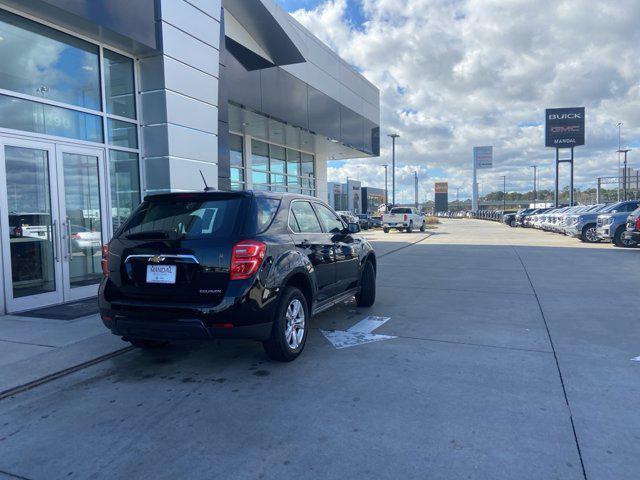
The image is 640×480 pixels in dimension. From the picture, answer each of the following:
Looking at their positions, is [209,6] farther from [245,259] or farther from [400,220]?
[400,220]

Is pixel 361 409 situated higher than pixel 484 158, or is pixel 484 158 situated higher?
pixel 484 158

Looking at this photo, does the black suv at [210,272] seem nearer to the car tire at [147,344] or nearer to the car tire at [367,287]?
the car tire at [147,344]

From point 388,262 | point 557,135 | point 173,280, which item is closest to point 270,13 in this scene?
point 388,262

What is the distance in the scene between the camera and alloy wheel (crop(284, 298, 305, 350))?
15.8 ft

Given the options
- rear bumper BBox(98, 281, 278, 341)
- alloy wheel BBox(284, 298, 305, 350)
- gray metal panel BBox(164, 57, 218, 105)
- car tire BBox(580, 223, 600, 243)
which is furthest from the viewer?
car tire BBox(580, 223, 600, 243)

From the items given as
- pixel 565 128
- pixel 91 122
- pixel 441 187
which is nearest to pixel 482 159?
pixel 441 187

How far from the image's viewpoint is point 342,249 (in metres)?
6.30

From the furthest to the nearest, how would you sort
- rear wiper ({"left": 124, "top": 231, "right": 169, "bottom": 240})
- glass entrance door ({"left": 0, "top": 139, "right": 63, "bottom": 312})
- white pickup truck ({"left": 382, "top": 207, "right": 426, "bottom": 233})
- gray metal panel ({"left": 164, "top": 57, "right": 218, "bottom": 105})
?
white pickup truck ({"left": 382, "top": 207, "right": 426, "bottom": 233}) → gray metal panel ({"left": 164, "top": 57, "right": 218, "bottom": 105}) → glass entrance door ({"left": 0, "top": 139, "right": 63, "bottom": 312}) → rear wiper ({"left": 124, "top": 231, "right": 169, "bottom": 240})

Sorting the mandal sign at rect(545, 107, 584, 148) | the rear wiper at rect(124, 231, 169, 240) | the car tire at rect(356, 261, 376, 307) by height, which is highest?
the mandal sign at rect(545, 107, 584, 148)

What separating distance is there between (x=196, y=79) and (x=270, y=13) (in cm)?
462

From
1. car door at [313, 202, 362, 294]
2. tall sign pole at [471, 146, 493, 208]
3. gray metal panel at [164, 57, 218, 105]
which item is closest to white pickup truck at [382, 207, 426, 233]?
gray metal panel at [164, 57, 218, 105]

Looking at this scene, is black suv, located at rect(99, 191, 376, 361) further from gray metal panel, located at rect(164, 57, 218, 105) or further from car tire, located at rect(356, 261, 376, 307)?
gray metal panel, located at rect(164, 57, 218, 105)

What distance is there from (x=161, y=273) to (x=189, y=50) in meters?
6.58

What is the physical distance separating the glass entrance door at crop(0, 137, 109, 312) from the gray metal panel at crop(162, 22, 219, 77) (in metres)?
2.50
